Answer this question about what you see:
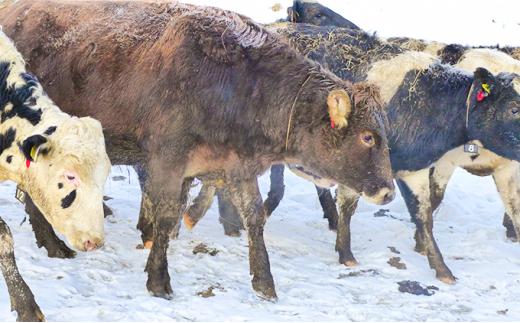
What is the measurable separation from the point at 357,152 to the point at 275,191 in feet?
10.7

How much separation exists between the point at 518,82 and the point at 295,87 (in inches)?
120

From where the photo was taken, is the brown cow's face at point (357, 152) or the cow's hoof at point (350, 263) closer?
the brown cow's face at point (357, 152)

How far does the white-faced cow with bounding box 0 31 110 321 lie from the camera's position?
5387 millimetres

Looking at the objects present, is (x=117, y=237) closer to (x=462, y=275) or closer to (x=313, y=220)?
(x=313, y=220)

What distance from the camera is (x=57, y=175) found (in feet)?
17.8

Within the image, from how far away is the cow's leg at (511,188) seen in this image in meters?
8.92

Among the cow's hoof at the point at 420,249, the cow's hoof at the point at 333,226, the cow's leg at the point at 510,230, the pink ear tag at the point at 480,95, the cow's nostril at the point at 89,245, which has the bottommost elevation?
the cow's hoof at the point at 333,226

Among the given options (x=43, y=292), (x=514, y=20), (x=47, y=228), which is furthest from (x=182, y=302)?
(x=514, y=20)

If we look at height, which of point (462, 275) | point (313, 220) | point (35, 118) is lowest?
point (313, 220)

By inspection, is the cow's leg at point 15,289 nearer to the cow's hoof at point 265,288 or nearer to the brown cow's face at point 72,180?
the brown cow's face at point 72,180

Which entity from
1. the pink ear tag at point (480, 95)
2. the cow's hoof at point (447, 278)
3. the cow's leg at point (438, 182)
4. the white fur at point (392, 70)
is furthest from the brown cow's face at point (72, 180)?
the cow's leg at point (438, 182)

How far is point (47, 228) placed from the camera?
723cm

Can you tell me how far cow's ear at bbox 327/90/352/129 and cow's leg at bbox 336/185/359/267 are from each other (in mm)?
1739

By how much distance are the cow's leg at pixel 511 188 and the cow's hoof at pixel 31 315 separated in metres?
5.65
